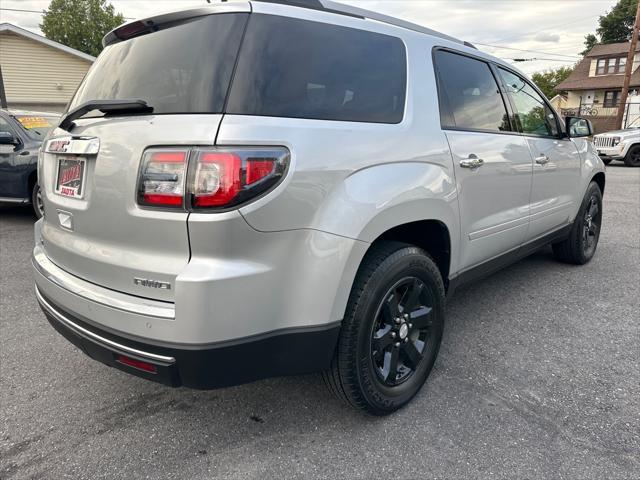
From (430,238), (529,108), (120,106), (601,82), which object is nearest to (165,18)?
(120,106)

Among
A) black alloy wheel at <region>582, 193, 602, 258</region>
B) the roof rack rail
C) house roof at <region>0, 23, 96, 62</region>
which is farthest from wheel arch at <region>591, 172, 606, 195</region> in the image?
house roof at <region>0, 23, 96, 62</region>

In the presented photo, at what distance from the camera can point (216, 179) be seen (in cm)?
164

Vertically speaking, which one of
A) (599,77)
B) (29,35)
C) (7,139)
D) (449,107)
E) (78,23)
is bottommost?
(7,139)

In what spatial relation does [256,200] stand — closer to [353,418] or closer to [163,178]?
[163,178]

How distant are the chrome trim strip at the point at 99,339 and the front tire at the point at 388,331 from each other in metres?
0.74

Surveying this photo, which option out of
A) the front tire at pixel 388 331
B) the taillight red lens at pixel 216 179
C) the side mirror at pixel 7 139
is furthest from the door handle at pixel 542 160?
the side mirror at pixel 7 139

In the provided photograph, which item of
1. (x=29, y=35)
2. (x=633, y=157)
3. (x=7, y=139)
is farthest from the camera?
(x=29, y=35)

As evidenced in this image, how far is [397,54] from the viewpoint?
2400 millimetres

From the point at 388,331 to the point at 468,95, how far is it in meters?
1.57

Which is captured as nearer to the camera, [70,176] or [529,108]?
[70,176]

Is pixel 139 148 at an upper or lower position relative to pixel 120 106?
lower

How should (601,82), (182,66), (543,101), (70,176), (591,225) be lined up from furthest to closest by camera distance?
(601,82) < (591,225) < (543,101) < (70,176) < (182,66)

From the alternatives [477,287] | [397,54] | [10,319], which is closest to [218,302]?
[397,54]

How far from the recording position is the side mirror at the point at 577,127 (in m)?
4.08
